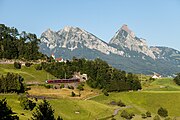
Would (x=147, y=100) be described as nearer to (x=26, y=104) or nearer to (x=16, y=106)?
(x=26, y=104)

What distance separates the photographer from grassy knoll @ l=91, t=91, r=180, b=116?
113 metres

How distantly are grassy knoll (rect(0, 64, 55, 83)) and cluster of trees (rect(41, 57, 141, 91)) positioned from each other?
4.05 metres

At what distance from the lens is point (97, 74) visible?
150 m

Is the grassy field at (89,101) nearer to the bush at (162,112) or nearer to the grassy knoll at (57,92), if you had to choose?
the grassy knoll at (57,92)

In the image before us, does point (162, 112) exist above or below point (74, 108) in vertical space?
below

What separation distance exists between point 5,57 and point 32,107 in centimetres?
7895

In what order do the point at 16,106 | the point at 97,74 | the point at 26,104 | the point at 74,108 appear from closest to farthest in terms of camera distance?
the point at 26,104 → the point at 16,106 → the point at 74,108 → the point at 97,74

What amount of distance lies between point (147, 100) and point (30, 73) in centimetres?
5097

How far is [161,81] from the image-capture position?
18825 cm

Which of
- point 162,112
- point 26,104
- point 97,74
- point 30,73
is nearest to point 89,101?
point 162,112

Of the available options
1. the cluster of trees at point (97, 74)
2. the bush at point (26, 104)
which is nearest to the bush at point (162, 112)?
the cluster of trees at point (97, 74)

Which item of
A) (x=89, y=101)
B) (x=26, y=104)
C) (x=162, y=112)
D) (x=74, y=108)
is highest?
(x=26, y=104)

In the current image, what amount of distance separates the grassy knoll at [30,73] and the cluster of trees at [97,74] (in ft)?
13.3

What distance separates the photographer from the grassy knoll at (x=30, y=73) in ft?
446
